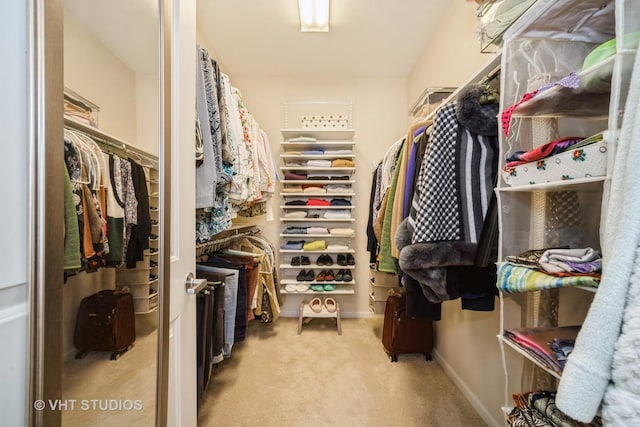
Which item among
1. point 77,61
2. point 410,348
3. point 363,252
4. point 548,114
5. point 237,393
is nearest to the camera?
point 77,61

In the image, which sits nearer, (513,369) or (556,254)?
(556,254)

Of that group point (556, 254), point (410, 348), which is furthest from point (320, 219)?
point (556, 254)

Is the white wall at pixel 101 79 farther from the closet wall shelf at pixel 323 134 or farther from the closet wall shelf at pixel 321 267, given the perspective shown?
the closet wall shelf at pixel 321 267

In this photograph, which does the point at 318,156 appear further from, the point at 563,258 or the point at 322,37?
the point at 563,258

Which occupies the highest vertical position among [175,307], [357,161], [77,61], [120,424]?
[357,161]

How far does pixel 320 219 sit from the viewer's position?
107 inches

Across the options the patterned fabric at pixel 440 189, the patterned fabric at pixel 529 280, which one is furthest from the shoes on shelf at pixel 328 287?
the patterned fabric at pixel 529 280

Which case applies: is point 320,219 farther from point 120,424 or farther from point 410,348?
point 120,424

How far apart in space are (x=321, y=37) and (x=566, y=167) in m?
2.21

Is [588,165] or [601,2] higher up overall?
[601,2]

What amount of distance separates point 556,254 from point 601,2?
26.8 inches

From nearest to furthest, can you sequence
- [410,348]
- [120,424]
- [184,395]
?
[120,424]
[184,395]
[410,348]

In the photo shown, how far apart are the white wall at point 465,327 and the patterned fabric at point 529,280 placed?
2.66ft

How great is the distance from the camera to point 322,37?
7.44ft
